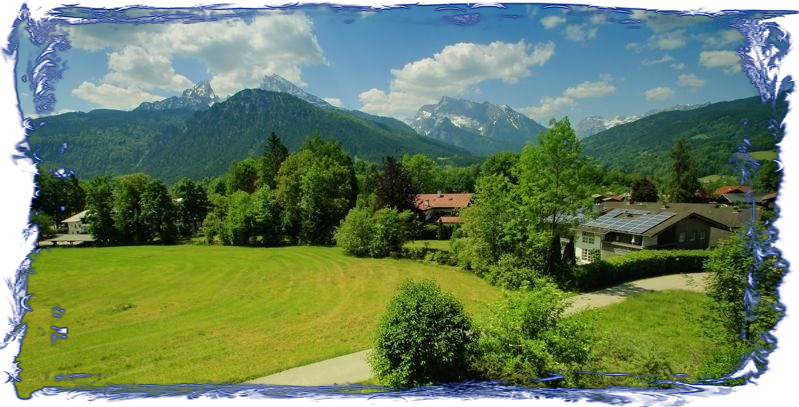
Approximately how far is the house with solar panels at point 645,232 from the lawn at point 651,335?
999 centimetres

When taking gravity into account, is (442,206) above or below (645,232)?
above

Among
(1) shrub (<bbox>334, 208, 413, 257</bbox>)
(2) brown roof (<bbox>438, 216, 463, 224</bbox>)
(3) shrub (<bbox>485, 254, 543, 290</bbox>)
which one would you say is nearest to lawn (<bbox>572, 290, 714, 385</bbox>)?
(3) shrub (<bbox>485, 254, 543, 290</bbox>)

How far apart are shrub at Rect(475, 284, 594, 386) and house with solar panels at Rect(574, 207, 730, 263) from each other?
Answer: 28.6 m

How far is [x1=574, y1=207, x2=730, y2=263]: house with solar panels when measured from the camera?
31297 millimetres

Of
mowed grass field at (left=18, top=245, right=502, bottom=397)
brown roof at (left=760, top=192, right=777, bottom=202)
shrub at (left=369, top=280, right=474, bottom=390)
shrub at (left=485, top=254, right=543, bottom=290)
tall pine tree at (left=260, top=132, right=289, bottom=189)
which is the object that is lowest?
mowed grass field at (left=18, top=245, right=502, bottom=397)

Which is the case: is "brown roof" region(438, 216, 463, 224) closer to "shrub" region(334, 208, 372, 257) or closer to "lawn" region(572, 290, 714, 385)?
"shrub" region(334, 208, 372, 257)

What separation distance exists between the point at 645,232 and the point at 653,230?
0.80 meters

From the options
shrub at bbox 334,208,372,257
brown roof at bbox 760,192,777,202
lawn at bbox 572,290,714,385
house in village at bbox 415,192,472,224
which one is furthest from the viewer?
house in village at bbox 415,192,472,224

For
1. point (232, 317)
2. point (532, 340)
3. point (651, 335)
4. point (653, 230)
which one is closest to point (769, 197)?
point (532, 340)

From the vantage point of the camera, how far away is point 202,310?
20.2m

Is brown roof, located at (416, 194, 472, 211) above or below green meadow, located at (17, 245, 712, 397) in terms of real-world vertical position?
above

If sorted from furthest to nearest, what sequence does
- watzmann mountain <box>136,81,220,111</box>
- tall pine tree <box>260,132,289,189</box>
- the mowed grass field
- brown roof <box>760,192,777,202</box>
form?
1. tall pine tree <box>260,132,289,189</box>
2. the mowed grass field
3. watzmann mountain <box>136,81,220,111</box>
4. brown roof <box>760,192,777,202</box>

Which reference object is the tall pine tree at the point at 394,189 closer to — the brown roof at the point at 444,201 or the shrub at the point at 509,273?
the brown roof at the point at 444,201

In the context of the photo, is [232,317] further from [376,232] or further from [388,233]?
[388,233]
